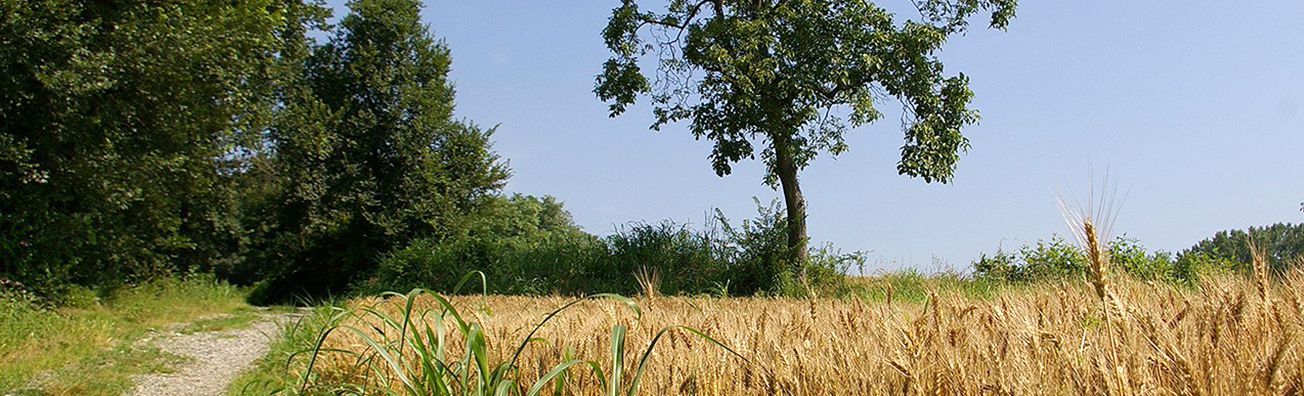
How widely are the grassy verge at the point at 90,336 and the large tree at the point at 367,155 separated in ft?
12.6

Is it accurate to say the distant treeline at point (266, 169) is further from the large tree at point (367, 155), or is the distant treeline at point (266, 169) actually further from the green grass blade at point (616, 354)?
the green grass blade at point (616, 354)

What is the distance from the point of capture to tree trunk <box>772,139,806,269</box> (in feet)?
48.0

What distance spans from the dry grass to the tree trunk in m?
11.3

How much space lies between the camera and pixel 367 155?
62.2 feet

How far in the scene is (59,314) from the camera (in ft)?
36.0

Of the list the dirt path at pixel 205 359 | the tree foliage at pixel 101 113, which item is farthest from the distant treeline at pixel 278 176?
the dirt path at pixel 205 359

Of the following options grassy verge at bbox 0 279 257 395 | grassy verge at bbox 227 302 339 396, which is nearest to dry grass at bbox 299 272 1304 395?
grassy verge at bbox 227 302 339 396

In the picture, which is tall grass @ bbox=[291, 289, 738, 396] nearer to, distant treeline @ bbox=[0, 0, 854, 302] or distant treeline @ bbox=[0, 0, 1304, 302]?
distant treeline @ bbox=[0, 0, 1304, 302]

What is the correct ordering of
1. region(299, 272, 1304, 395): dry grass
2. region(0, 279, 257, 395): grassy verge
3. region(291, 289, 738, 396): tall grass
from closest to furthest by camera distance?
1. region(299, 272, 1304, 395): dry grass
2. region(291, 289, 738, 396): tall grass
3. region(0, 279, 257, 395): grassy verge

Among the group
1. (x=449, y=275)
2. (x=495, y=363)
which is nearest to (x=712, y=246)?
(x=449, y=275)

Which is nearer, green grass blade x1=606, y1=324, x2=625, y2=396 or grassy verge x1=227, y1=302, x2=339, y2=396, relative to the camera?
green grass blade x1=606, y1=324, x2=625, y2=396

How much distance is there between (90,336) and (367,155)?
10.3 m

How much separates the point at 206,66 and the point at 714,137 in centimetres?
808

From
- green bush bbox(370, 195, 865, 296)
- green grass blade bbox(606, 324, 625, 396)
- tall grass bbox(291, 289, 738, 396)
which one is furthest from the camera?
green bush bbox(370, 195, 865, 296)
